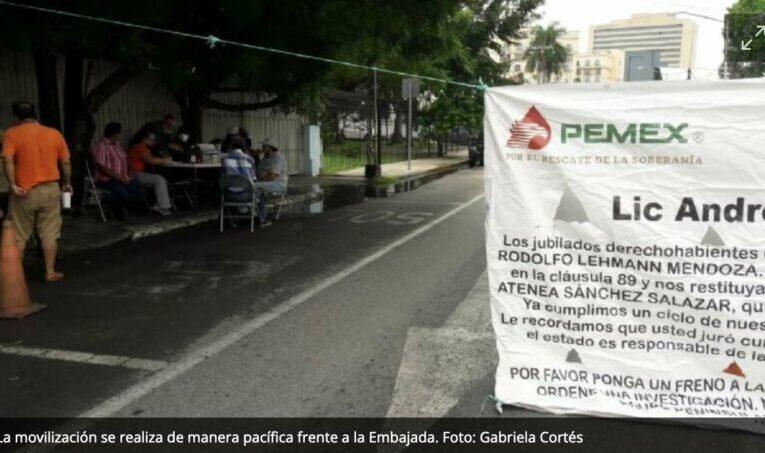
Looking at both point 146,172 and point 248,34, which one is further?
point 146,172

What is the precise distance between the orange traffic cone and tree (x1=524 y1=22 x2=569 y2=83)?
9614 cm

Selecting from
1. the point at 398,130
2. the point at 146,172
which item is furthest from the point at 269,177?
the point at 398,130

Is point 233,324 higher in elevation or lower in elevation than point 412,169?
lower

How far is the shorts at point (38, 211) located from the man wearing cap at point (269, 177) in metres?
4.04

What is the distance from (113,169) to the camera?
1040 centimetres

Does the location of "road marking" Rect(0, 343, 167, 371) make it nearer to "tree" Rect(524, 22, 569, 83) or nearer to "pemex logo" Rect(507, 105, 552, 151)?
"pemex logo" Rect(507, 105, 552, 151)

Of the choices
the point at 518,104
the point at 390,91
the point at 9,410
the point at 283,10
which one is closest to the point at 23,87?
the point at 283,10

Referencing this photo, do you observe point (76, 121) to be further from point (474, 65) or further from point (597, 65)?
point (597, 65)

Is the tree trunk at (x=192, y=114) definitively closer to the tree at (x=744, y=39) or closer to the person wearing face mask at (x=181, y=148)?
the person wearing face mask at (x=181, y=148)

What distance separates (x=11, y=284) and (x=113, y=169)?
4.80 metres

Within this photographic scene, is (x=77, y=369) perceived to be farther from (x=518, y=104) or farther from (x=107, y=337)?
(x=518, y=104)

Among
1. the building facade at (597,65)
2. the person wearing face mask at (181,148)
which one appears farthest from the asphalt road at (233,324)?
the building facade at (597,65)

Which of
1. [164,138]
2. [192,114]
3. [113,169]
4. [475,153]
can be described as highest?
[192,114]

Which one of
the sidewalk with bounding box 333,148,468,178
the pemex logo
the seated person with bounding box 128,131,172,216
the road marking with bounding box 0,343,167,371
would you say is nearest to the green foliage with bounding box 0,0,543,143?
the seated person with bounding box 128,131,172,216
